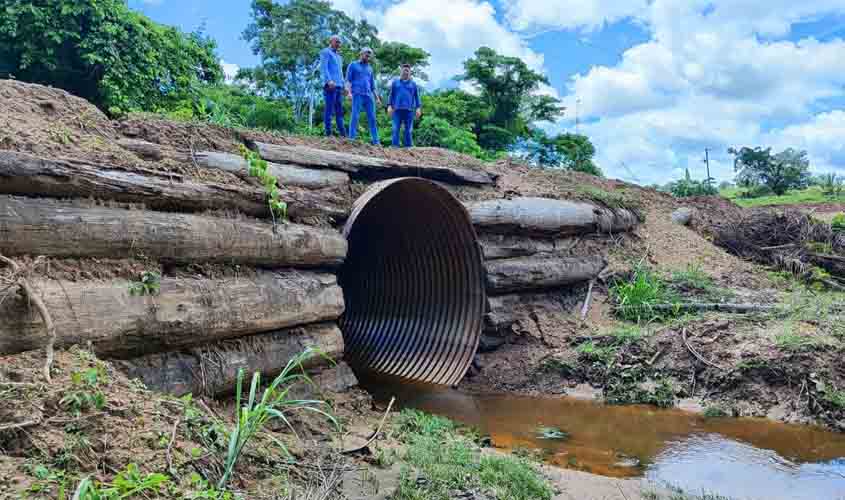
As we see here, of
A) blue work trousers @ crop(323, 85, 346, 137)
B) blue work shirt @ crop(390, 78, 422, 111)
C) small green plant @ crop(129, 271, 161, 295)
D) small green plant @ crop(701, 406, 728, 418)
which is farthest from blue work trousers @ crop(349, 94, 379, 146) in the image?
small green plant @ crop(701, 406, 728, 418)

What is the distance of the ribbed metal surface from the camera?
27.3ft

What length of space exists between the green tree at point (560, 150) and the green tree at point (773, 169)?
7.15m

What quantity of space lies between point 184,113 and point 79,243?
21.1 ft

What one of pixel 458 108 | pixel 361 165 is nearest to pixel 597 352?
pixel 361 165

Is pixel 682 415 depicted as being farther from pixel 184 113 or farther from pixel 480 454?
pixel 184 113

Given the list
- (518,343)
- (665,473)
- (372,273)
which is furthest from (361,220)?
(665,473)

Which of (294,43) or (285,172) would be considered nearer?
(285,172)

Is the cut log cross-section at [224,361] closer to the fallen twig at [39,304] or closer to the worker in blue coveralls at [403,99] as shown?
the fallen twig at [39,304]

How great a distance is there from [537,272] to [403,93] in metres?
4.21

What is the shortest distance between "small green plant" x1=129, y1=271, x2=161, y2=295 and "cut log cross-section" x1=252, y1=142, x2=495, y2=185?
2.94 metres

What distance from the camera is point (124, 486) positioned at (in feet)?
8.82

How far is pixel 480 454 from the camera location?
15.6ft

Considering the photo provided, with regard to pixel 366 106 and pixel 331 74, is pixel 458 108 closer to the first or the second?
pixel 366 106

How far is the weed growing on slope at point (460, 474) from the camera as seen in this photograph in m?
3.90
